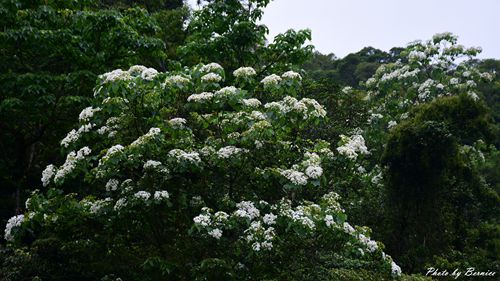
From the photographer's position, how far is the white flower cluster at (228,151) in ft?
16.9

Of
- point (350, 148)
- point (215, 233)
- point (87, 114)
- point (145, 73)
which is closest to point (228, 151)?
point (215, 233)

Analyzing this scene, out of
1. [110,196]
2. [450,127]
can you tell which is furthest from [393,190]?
[110,196]

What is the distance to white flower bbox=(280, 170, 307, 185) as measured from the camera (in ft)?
16.3

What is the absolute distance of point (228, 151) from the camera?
5203 millimetres

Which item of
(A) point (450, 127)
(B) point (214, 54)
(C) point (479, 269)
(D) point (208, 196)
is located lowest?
(C) point (479, 269)

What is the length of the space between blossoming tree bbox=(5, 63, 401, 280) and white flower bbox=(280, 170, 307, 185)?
11mm

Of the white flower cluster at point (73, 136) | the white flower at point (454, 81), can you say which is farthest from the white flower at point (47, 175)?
the white flower at point (454, 81)

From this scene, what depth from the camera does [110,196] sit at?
559cm

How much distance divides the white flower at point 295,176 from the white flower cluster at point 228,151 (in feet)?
1.80

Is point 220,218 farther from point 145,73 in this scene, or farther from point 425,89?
point 425,89

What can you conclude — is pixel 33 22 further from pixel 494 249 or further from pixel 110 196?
pixel 494 249

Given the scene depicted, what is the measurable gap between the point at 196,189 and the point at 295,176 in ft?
4.25

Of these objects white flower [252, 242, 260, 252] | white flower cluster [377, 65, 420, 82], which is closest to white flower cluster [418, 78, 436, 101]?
white flower cluster [377, 65, 420, 82]

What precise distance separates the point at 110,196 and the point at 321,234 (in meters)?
2.45
